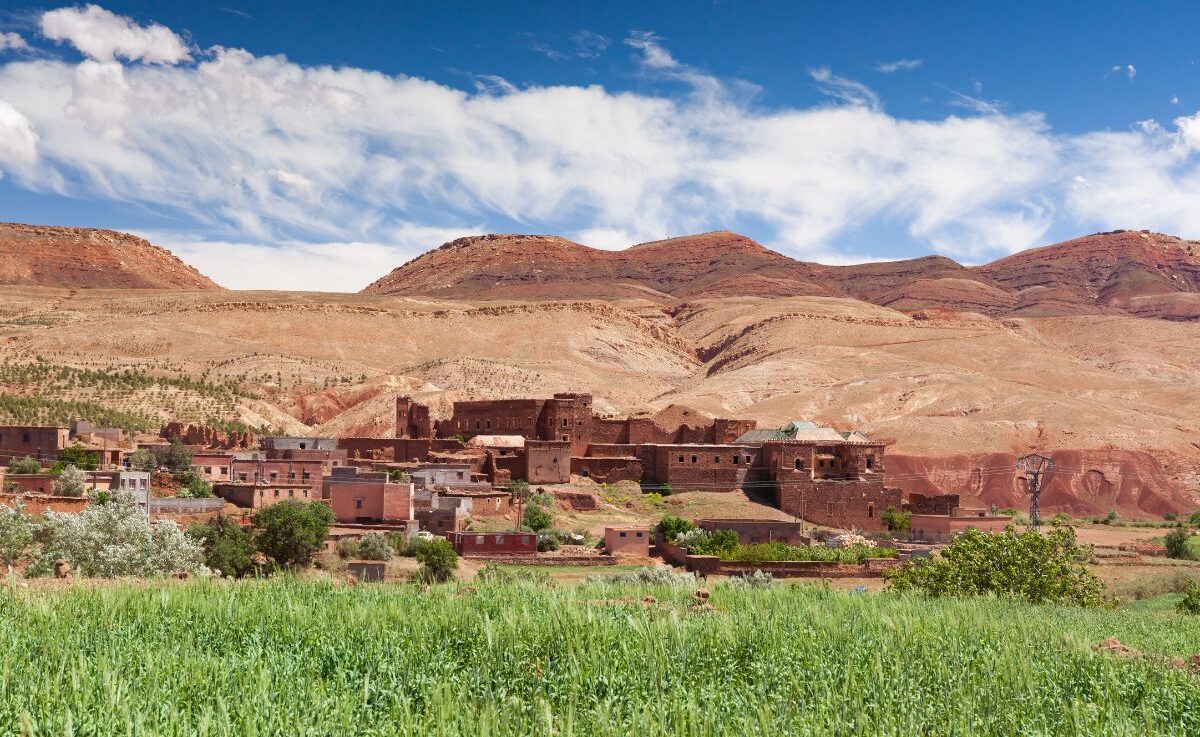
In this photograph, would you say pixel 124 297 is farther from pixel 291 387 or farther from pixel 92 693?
pixel 92 693

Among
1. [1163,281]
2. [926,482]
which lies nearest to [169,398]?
[926,482]

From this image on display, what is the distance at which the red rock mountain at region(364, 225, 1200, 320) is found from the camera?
170375mm

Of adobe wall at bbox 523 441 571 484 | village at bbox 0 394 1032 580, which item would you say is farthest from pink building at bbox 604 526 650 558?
adobe wall at bbox 523 441 571 484

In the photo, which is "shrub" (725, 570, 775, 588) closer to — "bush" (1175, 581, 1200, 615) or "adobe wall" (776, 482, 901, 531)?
"bush" (1175, 581, 1200, 615)

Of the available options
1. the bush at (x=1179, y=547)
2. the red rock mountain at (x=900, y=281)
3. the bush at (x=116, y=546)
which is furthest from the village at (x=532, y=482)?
the red rock mountain at (x=900, y=281)

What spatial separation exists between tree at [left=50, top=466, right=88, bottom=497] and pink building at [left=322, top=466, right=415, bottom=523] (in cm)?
738

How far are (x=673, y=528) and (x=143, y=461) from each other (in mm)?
19429

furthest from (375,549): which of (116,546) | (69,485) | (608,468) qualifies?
(608,468)

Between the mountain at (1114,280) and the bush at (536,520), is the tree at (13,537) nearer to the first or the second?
the bush at (536,520)

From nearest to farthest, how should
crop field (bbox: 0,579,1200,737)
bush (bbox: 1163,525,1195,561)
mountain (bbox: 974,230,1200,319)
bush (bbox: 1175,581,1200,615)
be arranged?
crop field (bbox: 0,579,1200,737)
bush (bbox: 1175,581,1200,615)
bush (bbox: 1163,525,1195,561)
mountain (bbox: 974,230,1200,319)

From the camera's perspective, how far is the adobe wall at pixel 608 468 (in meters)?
47.7

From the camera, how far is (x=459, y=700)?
758 cm

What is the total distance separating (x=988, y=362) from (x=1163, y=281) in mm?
99498

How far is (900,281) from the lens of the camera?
188 meters
